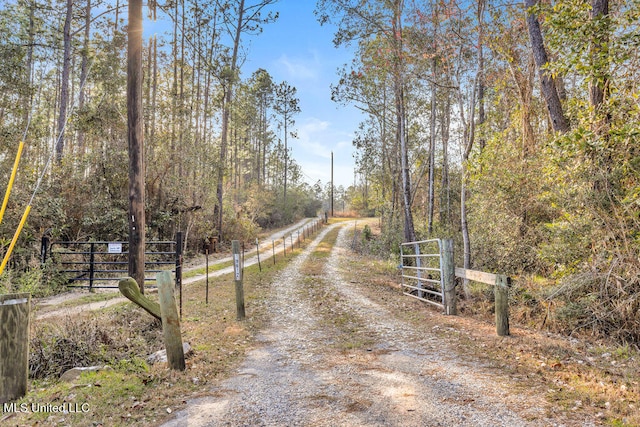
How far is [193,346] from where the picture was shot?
5.59 metres

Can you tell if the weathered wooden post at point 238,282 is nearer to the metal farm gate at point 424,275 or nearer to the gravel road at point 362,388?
the gravel road at point 362,388

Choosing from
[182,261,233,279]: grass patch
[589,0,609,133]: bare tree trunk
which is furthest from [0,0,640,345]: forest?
[182,261,233,279]: grass patch

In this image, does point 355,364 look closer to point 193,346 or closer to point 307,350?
point 307,350

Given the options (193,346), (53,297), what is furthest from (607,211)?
(53,297)

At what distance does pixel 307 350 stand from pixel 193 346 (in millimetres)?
1738

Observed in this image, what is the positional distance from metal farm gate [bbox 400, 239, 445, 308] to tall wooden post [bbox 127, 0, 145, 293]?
20.6 ft

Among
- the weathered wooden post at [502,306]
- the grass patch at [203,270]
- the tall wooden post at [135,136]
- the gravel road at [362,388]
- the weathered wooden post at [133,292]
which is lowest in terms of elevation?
the grass patch at [203,270]

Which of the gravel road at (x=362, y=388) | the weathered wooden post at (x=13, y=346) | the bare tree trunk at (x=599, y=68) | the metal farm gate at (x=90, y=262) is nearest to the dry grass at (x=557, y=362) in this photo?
the gravel road at (x=362, y=388)

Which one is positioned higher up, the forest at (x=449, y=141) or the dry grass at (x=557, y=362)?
the forest at (x=449, y=141)

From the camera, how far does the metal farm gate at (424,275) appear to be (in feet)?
28.2

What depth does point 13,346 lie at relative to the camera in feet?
11.7

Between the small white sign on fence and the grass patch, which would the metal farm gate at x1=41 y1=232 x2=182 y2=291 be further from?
the grass patch

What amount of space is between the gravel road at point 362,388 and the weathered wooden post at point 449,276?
1446 mm

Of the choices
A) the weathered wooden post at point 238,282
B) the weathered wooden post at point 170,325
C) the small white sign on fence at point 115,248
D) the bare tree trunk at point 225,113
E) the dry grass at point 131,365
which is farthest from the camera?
the bare tree trunk at point 225,113
